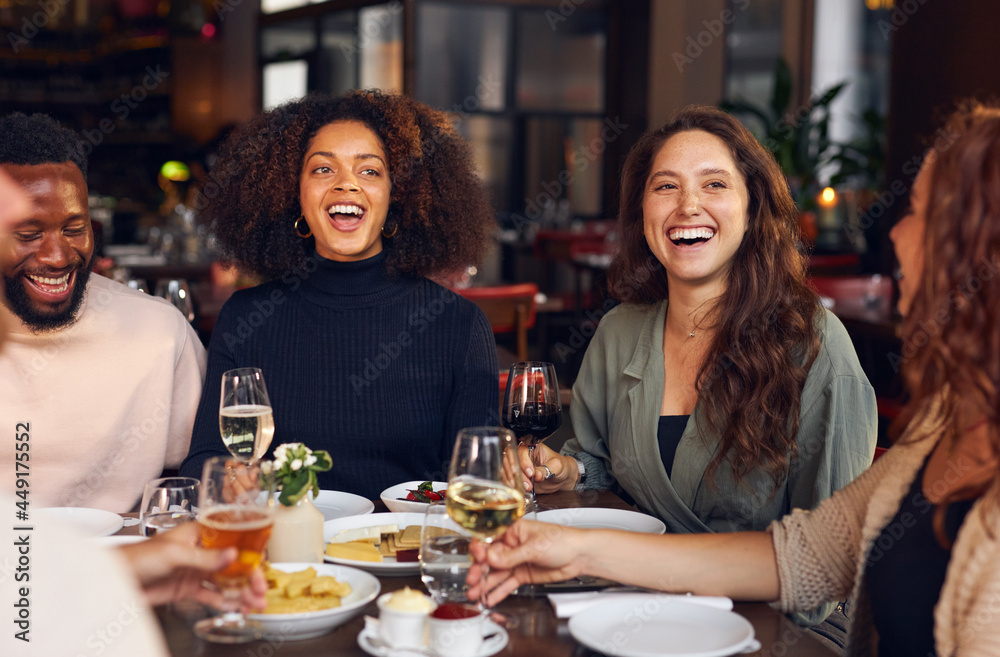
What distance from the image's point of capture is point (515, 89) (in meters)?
8.38

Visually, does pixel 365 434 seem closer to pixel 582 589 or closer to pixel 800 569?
pixel 582 589

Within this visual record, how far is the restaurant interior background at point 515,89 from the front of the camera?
667 centimetres

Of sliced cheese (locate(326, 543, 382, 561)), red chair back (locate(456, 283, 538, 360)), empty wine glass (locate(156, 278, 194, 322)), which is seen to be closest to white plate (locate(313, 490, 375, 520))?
sliced cheese (locate(326, 543, 382, 561))

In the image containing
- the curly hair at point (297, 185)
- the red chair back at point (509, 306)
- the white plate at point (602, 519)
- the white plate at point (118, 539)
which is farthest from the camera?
the red chair back at point (509, 306)

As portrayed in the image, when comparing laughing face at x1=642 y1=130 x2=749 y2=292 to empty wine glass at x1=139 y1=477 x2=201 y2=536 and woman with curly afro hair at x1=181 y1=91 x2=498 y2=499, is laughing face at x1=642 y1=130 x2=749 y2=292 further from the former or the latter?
empty wine glass at x1=139 y1=477 x2=201 y2=536

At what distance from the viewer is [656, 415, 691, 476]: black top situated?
1.87 meters

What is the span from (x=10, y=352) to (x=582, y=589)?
1220 mm

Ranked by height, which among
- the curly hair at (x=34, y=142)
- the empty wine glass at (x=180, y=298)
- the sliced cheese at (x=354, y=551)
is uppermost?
the curly hair at (x=34, y=142)

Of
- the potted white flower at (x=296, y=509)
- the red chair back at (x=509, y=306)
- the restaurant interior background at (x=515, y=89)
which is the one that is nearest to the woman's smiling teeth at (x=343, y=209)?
the potted white flower at (x=296, y=509)

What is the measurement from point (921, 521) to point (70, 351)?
5.11ft

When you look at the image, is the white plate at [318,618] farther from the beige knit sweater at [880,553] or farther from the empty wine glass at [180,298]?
the empty wine glass at [180,298]

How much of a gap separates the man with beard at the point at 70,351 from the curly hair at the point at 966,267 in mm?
1501

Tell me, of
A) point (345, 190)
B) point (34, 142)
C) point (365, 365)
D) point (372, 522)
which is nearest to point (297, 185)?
point (345, 190)

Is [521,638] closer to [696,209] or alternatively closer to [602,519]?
[602,519]
